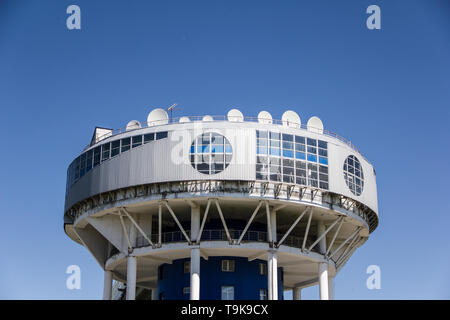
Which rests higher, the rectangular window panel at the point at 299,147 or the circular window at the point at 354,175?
the rectangular window panel at the point at 299,147

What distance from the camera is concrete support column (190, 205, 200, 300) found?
59688mm

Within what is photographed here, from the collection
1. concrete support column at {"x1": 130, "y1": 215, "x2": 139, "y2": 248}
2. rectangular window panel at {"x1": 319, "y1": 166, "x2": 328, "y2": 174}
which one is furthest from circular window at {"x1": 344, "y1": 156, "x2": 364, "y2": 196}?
concrete support column at {"x1": 130, "y1": 215, "x2": 139, "y2": 248}

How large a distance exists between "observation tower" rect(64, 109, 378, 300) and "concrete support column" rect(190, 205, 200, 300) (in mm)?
84

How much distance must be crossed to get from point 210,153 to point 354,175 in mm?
13814

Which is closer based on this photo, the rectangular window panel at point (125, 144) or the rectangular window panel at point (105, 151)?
the rectangular window panel at point (125, 144)

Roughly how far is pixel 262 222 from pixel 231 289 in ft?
22.8

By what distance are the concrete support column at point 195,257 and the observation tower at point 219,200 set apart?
0.08 metres

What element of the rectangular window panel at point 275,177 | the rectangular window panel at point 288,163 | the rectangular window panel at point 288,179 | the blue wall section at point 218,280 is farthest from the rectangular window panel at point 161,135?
the blue wall section at point 218,280

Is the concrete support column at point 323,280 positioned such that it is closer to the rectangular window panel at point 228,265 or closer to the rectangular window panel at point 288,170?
the rectangular window panel at point 228,265

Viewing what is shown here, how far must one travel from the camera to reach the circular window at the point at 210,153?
193 ft

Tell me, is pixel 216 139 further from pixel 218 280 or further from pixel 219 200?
pixel 218 280

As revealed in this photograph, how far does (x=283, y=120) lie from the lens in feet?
210

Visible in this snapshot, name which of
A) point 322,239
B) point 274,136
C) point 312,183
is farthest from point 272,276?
point 274,136
